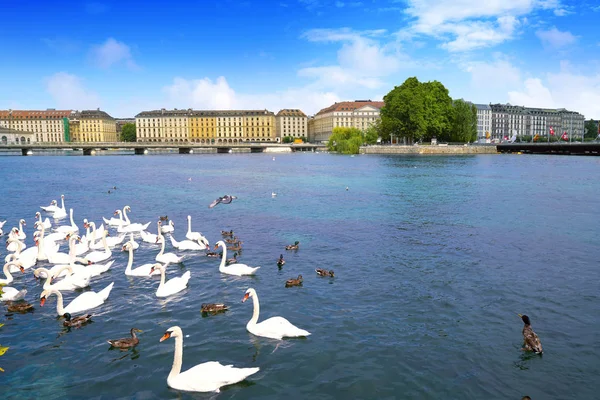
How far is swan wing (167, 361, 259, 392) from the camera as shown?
289 inches

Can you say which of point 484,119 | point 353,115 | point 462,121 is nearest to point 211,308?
point 462,121

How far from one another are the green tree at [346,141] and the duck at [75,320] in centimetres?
9786

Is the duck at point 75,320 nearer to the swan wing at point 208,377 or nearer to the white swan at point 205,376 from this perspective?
the white swan at point 205,376

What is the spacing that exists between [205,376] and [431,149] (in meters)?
96.8

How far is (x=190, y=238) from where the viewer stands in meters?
16.6

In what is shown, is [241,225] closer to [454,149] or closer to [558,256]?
[558,256]

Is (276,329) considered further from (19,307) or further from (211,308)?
(19,307)

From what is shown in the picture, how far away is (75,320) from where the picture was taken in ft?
32.1

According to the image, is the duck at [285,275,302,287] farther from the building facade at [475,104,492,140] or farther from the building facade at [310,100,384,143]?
the building facade at [475,104,492,140]

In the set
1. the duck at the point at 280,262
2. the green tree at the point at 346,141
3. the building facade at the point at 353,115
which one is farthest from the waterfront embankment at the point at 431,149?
the duck at the point at 280,262

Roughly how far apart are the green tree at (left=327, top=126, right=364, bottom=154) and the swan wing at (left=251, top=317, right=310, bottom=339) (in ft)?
321

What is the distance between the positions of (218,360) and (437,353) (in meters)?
3.94

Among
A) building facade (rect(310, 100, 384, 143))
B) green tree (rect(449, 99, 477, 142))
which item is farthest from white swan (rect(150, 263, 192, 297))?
building facade (rect(310, 100, 384, 143))

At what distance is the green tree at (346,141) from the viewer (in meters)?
106
